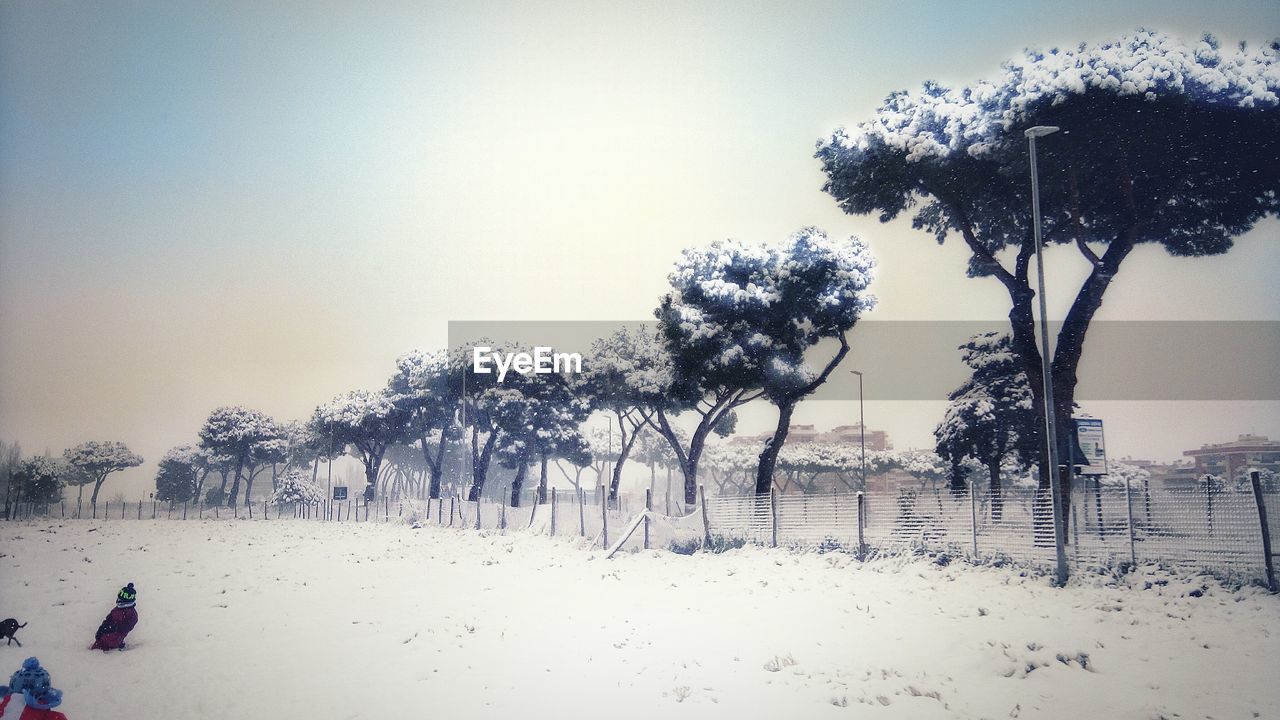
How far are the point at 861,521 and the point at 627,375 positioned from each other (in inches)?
507

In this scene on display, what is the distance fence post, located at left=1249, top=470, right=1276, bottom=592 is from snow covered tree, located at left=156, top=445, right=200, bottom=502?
46.3m

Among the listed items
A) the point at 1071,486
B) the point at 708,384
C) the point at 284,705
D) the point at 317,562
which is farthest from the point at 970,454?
the point at 284,705

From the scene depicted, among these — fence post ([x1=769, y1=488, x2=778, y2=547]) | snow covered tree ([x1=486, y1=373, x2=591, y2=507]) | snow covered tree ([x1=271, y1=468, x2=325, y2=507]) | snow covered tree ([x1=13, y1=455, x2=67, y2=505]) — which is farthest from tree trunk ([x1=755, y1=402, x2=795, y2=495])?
snow covered tree ([x1=271, y1=468, x2=325, y2=507])

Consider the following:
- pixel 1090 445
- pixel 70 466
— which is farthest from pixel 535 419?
pixel 1090 445

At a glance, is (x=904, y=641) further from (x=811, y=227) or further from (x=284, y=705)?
(x=811, y=227)

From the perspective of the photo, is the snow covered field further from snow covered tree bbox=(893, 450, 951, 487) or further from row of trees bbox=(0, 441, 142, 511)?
snow covered tree bbox=(893, 450, 951, 487)

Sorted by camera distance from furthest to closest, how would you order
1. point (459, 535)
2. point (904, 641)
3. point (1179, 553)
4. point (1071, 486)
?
point (459, 535)
point (1071, 486)
point (1179, 553)
point (904, 641)

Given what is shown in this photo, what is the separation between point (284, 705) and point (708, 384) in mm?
14866

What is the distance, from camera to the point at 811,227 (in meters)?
18.7

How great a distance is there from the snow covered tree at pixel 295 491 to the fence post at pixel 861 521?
33.8 metres

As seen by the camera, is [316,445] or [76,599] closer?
[76,599]

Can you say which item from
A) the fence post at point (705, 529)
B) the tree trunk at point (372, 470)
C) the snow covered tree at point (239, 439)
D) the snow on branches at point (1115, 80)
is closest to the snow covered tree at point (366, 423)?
the tree trunk at point (372, 470)

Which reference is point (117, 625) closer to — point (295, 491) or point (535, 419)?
point (535, 419)

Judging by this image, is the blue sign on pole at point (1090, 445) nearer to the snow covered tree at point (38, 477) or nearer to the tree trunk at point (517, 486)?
the tree trunk at point (517, 486)
